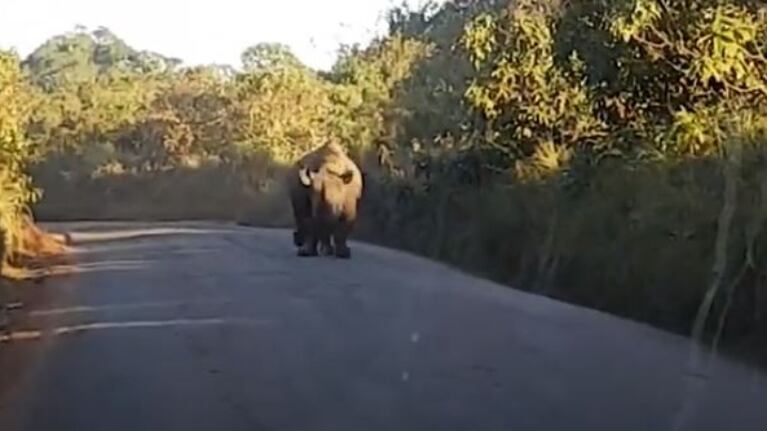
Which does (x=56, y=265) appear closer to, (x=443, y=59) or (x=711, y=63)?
(x=443, y=59)

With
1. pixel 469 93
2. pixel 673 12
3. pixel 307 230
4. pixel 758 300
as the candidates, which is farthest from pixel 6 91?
pixel 758 300

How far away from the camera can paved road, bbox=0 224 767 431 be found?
11000 millimetres

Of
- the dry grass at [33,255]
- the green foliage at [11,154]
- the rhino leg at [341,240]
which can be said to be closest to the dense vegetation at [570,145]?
the green foliage at [11,154]

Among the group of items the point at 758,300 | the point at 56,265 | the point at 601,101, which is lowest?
the point at 56,265

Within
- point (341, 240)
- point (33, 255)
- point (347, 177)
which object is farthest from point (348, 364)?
point (33, 255)

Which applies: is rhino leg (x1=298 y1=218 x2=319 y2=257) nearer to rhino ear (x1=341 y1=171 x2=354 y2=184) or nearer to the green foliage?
rhino ear (x1=341 y1=171 x2=354 y2=184)

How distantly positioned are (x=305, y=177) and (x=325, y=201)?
1565 millimetres

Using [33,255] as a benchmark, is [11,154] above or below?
above

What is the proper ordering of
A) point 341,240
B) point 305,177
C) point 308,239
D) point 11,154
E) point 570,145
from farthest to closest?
point 305,177 < point 308,239 < point 341,240 < point 11,154 < point 570,145

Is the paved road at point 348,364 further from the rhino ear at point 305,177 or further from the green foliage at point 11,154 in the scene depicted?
the rhino ear at point 305,177

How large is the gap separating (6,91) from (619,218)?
12754mm

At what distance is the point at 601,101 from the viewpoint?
21188 millimetres

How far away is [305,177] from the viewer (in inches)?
1276

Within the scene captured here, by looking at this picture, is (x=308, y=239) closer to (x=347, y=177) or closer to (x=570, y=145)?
(x=347, y=177)
